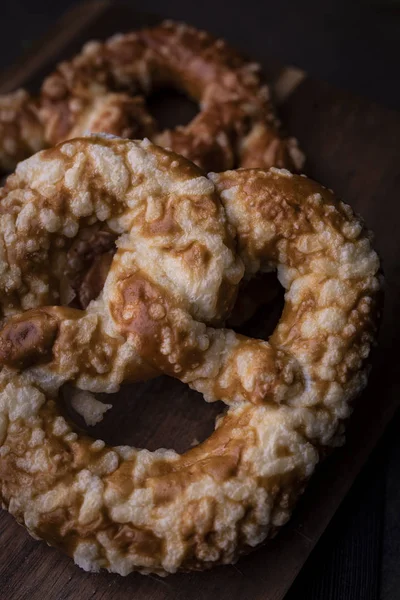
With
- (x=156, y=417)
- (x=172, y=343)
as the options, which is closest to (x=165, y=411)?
(x=156, y=417)

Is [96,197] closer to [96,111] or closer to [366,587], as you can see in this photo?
[96,111]

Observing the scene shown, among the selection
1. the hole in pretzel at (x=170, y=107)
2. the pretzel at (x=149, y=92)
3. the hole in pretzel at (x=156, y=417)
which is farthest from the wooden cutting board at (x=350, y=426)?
the hole in pretzel at (x=170, y=107)

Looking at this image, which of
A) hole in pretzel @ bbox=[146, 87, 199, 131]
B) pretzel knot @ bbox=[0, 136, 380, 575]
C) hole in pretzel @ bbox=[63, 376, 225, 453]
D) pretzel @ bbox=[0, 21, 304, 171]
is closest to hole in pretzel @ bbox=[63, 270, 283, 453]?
hole in pretzel @ bbox=[63, 376, 225, 453]

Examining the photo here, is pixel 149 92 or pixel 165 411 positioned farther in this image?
pixel 149 92

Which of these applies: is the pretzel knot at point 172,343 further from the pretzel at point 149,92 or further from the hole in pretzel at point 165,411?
the pretzel at point 149,92

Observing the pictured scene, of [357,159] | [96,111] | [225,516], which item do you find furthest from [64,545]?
[357,159]

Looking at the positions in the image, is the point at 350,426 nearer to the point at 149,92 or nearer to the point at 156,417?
the point at 156,417
